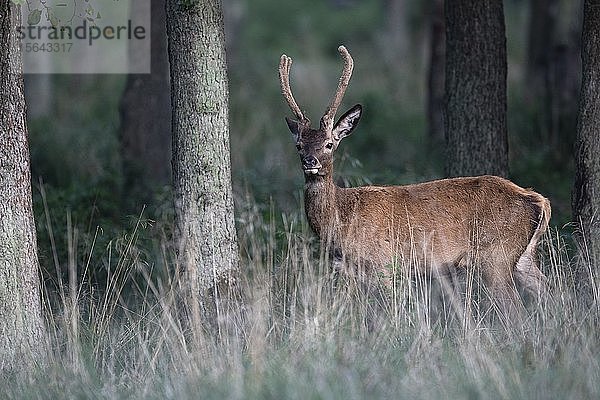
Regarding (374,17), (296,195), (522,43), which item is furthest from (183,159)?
(374,17)

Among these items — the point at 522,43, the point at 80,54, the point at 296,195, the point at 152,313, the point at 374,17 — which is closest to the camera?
the point at 152,313

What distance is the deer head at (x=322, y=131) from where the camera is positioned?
7.48 metres

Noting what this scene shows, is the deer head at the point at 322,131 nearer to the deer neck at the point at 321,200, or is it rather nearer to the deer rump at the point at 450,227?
the deer neck at the point at 321,200

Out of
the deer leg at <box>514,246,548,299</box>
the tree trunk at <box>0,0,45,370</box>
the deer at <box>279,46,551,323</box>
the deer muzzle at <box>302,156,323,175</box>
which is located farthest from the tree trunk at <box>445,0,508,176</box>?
the tree trunk at <box>0,0,45,370</box>

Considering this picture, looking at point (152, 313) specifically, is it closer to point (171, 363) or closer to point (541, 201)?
point (171, 363)

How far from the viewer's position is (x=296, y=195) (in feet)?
32.4

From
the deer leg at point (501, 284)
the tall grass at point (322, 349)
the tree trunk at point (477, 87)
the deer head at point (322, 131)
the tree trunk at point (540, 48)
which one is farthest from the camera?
the tree trunk at point (540, 48)

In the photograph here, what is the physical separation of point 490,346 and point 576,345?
46cm

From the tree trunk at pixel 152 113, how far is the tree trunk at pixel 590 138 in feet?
16.1

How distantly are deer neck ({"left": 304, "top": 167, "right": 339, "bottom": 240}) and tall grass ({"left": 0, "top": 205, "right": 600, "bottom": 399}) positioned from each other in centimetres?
57

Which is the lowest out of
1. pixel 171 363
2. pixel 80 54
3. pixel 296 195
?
pixel 171 363

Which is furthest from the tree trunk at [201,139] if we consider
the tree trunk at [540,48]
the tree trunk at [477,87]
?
the tree trunk at [540,48]

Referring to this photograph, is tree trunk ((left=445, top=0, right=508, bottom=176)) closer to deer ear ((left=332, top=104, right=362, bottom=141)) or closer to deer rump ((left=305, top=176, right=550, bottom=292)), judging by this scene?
deer rump ((left=305, top=176, right=550, bottom=292))

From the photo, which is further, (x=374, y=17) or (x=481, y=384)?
(x=374, y=17)
